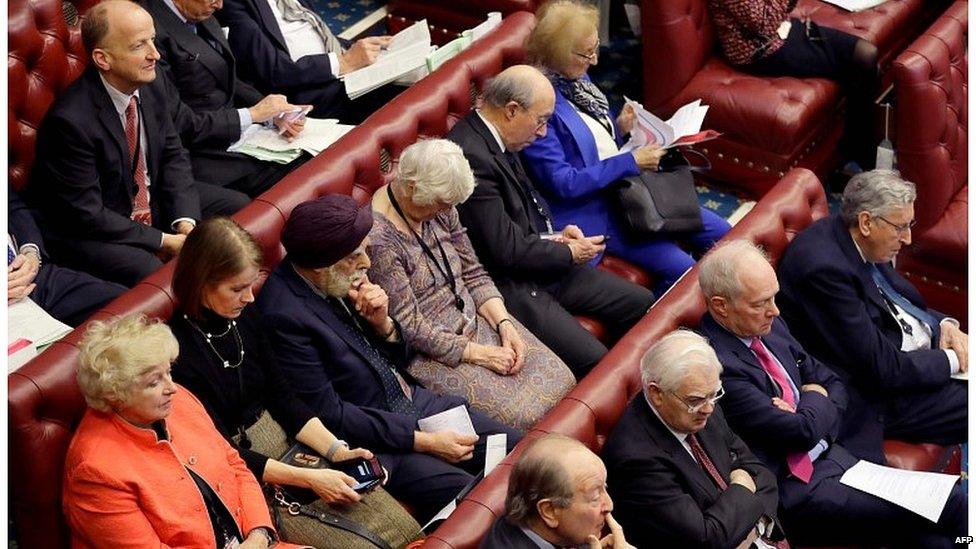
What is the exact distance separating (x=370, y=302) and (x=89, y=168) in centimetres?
102

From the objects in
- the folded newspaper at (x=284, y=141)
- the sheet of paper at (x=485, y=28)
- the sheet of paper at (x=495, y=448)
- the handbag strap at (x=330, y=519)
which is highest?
the sheet of paper at (x=485, y=28)

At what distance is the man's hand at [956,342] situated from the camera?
447 centimetres

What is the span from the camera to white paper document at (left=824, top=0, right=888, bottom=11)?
250 inches

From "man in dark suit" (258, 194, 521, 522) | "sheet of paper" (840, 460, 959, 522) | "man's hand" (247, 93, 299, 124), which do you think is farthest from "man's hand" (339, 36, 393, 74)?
"sheet of paper" (840, 460, 959, 522)

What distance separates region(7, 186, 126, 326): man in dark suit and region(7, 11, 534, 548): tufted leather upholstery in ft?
1.27

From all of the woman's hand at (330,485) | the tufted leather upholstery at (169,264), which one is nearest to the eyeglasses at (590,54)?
the tufted leather upholstery at (169,264)

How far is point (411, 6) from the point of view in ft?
20.9

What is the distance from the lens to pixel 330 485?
3.53 m

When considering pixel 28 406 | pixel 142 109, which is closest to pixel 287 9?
pixel 142 109

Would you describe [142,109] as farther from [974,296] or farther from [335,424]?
[974,296]

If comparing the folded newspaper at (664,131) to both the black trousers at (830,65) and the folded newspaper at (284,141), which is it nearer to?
the black trousers at (830,65)

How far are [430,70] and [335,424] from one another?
180cm

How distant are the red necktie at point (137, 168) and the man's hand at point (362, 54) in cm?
122

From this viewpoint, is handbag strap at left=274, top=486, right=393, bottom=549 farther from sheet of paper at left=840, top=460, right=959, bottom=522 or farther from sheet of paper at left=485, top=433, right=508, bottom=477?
sheet of paper at left=840, top=460, right=959, bottom=522
